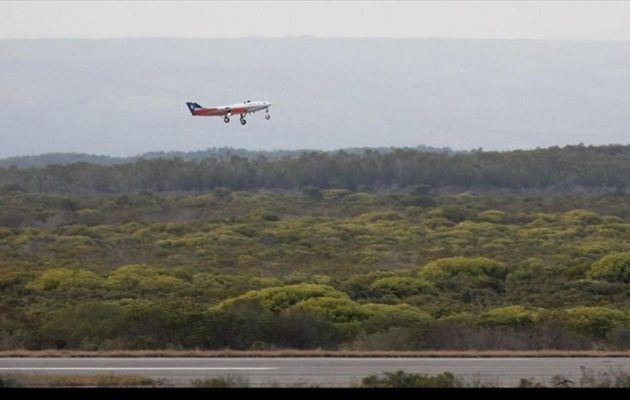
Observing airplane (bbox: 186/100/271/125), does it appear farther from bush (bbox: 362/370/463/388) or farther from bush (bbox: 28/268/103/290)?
bush (bbox: 28/268/103/290)

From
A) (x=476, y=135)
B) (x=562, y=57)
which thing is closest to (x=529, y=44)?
(x=562, y=57)

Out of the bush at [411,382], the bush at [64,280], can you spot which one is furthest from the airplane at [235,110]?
the bush at [64,280]

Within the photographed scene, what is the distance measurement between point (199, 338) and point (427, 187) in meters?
46.0

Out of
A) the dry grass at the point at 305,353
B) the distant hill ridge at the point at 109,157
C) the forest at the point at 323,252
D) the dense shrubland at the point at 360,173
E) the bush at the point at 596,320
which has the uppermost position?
the dry grass at the point at 305,353

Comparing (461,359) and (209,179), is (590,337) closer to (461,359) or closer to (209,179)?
(461,359)

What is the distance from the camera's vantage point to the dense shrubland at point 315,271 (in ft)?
60.6

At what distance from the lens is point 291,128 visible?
4681 cm

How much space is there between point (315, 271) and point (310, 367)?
59.8 ft

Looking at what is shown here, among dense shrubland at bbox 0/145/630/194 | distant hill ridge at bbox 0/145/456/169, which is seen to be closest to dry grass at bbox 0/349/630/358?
dense shrubland at bbox 0/145/630/194

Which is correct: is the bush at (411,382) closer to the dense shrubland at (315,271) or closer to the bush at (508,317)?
the dense shrubland at (315,271)

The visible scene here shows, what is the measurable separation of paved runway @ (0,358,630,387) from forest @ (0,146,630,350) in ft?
7.97

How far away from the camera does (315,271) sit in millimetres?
32312

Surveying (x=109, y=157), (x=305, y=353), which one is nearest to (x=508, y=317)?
(x=305, y=353)

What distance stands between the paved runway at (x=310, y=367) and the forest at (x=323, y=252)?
7.97ft
